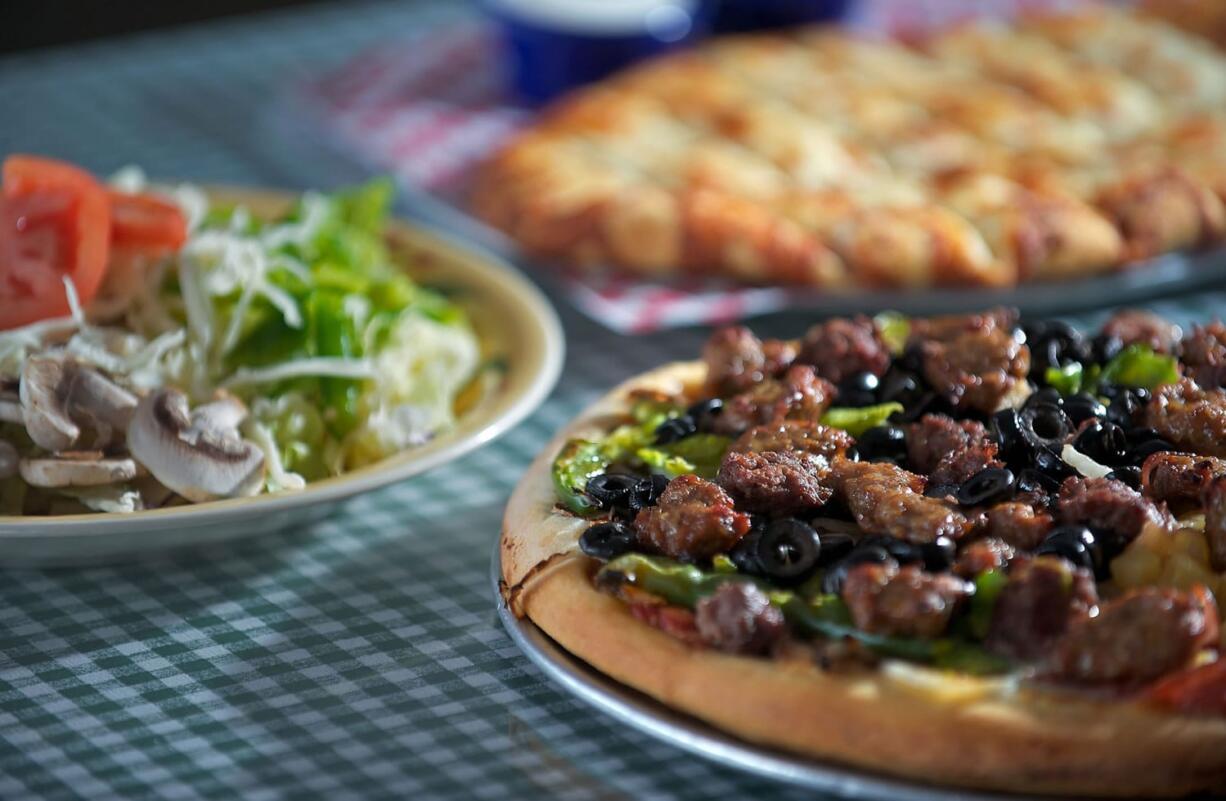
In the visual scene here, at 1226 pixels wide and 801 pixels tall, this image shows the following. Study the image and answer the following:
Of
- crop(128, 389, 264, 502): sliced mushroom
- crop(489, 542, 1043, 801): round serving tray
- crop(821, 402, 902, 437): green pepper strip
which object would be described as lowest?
crop(489, 542, 1043, 801): round serving tray

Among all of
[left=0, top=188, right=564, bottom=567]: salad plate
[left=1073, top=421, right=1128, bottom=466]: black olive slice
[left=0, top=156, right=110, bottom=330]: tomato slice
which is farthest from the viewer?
[left=0, top=156, right=110, bottom=330]: tomato slice

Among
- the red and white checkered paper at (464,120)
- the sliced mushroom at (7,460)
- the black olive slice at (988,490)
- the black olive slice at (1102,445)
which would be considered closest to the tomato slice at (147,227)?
the sliced mushroom at (7,460)

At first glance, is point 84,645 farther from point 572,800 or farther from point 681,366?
point 681,366

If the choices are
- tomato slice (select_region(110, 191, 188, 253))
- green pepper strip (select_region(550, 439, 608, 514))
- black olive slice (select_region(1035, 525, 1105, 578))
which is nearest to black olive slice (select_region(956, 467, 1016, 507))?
black olive slice (select_region(1035, 525, 1105, 578))

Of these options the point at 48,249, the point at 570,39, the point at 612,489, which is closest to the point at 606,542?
the point at 612,489

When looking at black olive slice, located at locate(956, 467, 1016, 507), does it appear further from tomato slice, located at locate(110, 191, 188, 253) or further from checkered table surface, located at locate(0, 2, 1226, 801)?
tomato slice, located at locate(110, 191, 188, 253)
